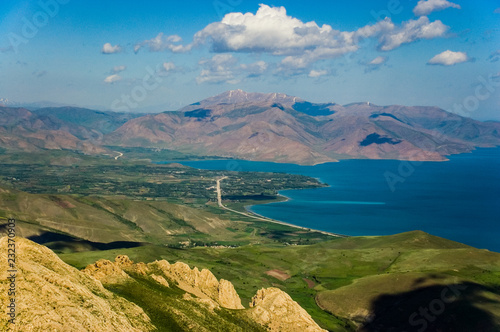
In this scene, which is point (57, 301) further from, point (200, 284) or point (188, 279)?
point (200, 284)

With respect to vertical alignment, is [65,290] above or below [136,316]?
above

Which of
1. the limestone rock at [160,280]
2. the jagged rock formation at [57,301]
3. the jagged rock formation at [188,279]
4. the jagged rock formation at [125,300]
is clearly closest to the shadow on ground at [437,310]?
the jagged rock formation at [125,300]

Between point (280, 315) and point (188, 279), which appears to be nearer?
point (280, 315)

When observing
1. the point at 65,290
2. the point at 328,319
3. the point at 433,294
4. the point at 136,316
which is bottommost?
the point at 328,319

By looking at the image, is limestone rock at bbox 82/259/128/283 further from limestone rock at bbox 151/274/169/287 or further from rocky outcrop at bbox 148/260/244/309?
rocky outcrop at bbox 148/260/244/309

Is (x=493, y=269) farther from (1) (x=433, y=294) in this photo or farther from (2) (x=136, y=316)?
(2) (x=136, y=316)

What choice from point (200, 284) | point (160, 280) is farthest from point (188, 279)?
point (160, 280)

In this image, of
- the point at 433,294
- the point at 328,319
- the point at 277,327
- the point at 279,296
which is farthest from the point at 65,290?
the point at 433,294

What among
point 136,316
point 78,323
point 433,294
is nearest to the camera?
point 78,323
